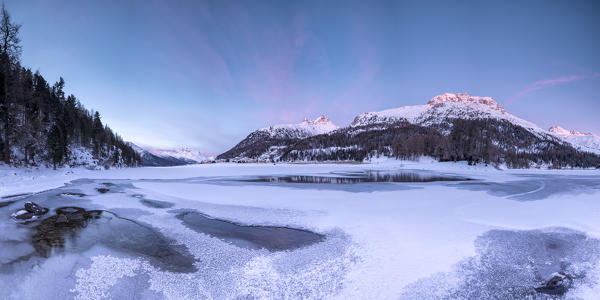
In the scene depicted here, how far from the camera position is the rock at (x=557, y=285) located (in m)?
4.54

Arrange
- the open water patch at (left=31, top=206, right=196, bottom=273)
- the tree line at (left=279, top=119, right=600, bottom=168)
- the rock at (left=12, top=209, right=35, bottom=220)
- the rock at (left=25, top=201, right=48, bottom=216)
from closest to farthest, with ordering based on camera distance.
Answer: the open water patch at (left=31, top=206, right=196, bottom=273) → the rock at (left=12, top=209, right=35, bottom=220) → the rock at (left=25, top=201, right=48, bottom=216) → the tree line at (left=279, top=119, right=600, bottom=168)

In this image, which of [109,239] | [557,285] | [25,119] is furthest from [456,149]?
[25,119]

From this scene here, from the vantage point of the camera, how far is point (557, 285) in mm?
4719

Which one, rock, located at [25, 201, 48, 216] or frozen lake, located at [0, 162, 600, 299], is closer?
frozen lake, located at [0, 162, 600, 299]

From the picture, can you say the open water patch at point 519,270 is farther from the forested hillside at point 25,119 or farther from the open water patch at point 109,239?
the forested hillside at point 25,119

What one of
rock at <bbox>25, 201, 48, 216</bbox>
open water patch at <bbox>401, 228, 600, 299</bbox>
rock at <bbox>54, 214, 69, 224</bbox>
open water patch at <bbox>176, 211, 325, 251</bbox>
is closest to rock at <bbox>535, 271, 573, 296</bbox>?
open water patch at <bbox>401, 228, 600, 299</bbox>

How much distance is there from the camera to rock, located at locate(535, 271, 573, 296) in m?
4.54

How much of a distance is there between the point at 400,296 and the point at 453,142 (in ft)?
256

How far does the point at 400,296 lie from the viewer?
4305 mm

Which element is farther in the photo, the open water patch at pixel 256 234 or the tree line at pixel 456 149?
the tree line at pixel 456 149

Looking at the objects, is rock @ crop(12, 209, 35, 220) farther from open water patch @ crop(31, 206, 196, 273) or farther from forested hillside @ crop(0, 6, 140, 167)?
forested hillside @ crop(0, 6, 140, 167)

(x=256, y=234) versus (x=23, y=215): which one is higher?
(x=23, y=215)

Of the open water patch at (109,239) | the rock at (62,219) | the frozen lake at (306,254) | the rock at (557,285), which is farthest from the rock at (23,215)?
the rock at (557,285)

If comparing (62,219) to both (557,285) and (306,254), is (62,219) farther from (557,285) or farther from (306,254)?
(557,285)
